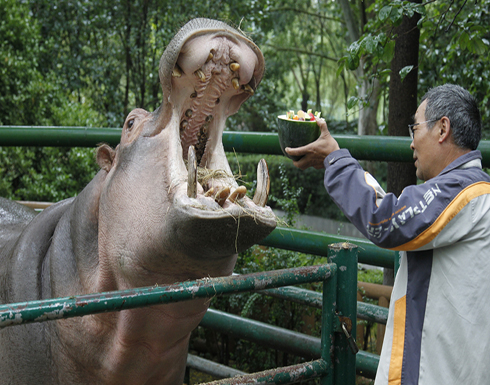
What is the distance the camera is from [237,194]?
68.5 inches

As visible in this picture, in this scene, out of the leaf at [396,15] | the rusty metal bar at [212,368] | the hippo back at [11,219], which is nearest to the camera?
the hippo back at [11,219]

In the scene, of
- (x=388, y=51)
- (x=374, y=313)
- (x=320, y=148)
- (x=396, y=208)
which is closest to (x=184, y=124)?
(x=320, y=148)

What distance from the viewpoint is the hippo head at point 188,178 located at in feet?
5.48

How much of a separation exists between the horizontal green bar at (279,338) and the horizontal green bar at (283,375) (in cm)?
50

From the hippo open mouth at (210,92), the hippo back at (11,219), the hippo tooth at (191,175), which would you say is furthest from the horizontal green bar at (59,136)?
the hippo tooth at (191,175)

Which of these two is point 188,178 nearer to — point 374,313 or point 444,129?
point 444,129

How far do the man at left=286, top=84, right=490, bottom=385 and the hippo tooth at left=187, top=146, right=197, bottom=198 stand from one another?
46cm

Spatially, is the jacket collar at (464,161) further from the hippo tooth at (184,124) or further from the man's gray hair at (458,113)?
the hippo tooth at (184,124)

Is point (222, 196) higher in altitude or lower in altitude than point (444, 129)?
lower

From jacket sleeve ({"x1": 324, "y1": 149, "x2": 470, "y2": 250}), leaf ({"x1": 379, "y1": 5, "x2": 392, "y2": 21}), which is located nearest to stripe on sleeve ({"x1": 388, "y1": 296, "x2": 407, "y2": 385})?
jacket sleeve ({"x1": 324, "y1": 149, "x2": 470, "y2": 250})

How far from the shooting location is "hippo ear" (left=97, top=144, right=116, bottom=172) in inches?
85.4

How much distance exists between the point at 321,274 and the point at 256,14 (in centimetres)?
747

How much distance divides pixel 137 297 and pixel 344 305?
0.88m

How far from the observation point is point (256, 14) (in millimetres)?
8609
